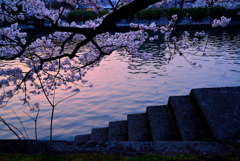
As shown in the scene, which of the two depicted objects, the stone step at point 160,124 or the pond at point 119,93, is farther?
the pond at point 119,93

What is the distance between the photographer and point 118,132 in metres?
6.82

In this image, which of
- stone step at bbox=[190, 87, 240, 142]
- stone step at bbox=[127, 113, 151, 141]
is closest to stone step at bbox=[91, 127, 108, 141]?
stone step at bbox=[127, 113, 151, 141]

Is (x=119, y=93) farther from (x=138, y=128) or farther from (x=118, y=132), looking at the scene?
(x=138, y=128)

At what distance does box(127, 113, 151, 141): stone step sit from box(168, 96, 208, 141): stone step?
2.97 ft

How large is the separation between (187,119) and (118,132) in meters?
2.24

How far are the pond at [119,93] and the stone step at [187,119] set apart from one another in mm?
1512

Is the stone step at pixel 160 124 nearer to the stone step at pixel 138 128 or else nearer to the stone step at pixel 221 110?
the stone step at pixel 138 128

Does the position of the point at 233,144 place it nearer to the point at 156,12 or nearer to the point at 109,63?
the point at 109,63

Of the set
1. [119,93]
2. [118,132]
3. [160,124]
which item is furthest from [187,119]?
[119,93]

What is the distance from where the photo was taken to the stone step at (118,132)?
6548 mm

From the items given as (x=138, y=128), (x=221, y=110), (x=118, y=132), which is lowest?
(x=118, y=132)

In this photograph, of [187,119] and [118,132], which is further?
[118,132]

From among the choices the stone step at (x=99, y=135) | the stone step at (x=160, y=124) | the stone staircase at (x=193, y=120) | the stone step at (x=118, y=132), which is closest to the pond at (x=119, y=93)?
the stone staircase at (x=193, y=120)

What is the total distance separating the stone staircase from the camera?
4824 mm
